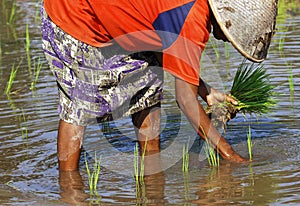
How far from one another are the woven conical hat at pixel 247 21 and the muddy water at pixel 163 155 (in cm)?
71

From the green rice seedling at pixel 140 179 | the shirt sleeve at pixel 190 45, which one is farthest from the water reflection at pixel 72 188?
the shirt sleeve at pixel 190 45

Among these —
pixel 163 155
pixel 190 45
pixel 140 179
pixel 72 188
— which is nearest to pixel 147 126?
pixel 163 155

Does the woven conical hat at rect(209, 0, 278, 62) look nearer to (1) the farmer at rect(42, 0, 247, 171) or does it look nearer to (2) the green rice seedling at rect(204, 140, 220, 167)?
(1) the farmer at rect(42, 0, 247, 171)

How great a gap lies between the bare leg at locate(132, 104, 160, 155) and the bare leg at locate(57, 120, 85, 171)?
0.48 meters

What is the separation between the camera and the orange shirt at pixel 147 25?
3.49 m

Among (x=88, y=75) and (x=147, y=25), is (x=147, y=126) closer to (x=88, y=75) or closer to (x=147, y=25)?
(x=88, y=75)

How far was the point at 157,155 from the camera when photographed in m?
4.59

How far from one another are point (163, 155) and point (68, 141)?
747 millimetres

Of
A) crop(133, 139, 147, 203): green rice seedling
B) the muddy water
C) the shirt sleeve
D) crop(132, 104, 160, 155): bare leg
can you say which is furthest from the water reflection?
the shirt sleeve

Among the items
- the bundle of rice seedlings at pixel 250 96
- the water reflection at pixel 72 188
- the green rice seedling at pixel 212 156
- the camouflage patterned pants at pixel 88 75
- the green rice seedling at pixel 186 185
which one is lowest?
the water reflection at pixel 72 188

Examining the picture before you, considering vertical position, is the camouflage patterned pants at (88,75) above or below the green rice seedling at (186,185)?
above

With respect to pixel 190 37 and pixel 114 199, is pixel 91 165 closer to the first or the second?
pixel 114 199

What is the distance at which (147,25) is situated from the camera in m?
3.69

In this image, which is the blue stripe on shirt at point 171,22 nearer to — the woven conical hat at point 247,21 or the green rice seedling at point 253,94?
the woven conical hat at point 247,21
